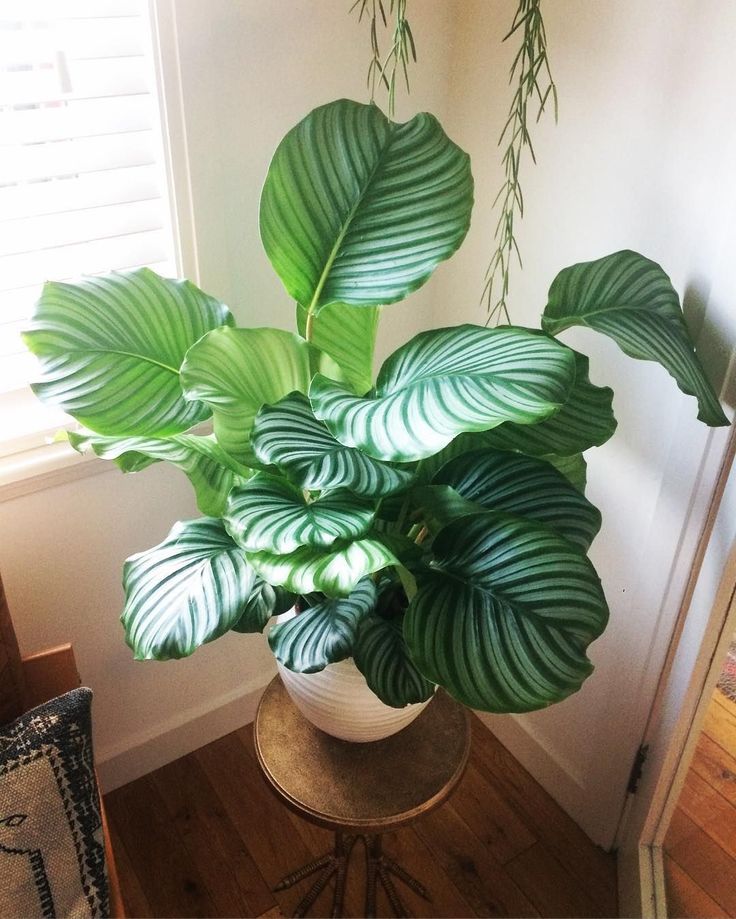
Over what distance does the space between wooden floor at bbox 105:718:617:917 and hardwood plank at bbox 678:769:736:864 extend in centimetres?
22

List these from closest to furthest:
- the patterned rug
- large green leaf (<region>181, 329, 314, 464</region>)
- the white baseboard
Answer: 1. large green leaf (<region>181, 329, 314, 464</region>)
2. the patterned rug
3. the white baseboard

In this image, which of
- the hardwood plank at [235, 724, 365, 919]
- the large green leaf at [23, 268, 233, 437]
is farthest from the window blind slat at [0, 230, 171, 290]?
the hardwood plank at [235, 724, 365, 919]

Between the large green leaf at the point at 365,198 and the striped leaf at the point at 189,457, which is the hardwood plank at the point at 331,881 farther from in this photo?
the large green leaf at the point at 365,198

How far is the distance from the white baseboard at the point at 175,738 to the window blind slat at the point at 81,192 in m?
0.95

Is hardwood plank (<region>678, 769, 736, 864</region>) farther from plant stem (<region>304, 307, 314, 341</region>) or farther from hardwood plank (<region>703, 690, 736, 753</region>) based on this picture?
plant stem (<region>304, 307, 314, 341</region>)

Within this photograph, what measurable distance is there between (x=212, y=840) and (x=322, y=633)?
810 mm

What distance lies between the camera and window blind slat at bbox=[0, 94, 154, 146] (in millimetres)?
1032

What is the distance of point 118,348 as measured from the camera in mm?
880

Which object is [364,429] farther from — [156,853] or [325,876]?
[156,853]

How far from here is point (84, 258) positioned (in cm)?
115

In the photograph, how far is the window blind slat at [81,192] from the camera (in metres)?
1.07

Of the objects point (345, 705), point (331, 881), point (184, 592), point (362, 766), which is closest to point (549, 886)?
point (331, 881)

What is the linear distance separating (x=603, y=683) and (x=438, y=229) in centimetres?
83

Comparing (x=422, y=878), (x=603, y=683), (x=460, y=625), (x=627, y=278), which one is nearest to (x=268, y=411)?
(x=460, y=625)
